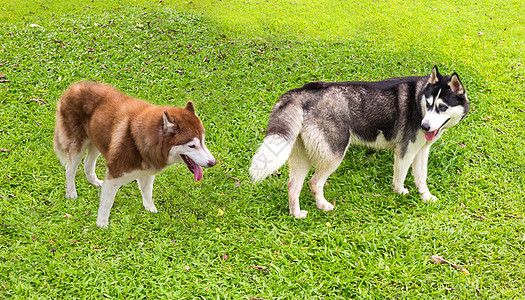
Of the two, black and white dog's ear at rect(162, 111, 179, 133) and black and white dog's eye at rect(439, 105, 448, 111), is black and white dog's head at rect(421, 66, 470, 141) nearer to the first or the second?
black and white dog's eye at rect(439, 105, 448, 111)

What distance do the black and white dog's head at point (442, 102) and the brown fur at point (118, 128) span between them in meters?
2.60

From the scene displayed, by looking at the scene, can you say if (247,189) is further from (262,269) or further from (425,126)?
(425,126)

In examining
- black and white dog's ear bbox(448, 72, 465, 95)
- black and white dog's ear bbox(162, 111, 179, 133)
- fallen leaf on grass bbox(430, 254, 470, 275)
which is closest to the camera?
black and white dog's ear bbox(162, 111, 179, 133)

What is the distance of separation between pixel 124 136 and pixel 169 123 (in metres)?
0.65

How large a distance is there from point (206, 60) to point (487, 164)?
A: 5.74m

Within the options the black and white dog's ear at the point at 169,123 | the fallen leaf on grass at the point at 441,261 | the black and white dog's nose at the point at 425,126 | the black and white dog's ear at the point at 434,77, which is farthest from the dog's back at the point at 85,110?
the fallen leaf on grass at the point at 441,261

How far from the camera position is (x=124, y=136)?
4199 millimetres

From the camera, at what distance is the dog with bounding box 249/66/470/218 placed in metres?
4.57

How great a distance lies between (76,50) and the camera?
876 centimetres

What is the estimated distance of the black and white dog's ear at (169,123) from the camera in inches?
151

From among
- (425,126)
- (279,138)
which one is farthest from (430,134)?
(279,138)

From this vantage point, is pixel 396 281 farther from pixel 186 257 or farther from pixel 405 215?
pixel 186 257

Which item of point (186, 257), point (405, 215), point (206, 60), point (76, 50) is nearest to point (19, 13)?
point (76, 50)

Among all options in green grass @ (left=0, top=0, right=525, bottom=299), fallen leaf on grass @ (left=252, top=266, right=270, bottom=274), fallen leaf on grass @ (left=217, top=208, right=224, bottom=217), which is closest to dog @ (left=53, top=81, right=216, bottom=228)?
green grass @ (left=0, top=0, right=525, bottom=299)
